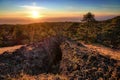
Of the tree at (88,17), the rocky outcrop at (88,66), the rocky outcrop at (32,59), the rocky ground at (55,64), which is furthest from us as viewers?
the tree at (88,17)

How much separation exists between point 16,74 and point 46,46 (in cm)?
465

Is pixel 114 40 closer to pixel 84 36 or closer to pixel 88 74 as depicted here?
pixel 84 36

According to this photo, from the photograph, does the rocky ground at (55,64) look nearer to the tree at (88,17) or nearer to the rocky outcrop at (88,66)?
the rocky outcrop at (88,66)

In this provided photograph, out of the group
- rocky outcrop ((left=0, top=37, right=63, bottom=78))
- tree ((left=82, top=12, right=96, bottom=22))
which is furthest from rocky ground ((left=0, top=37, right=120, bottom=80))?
tree ((left=82, top=12, right=96, bottom=22))

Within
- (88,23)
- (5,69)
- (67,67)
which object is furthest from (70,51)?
(88,23)

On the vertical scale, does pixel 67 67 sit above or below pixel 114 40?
above

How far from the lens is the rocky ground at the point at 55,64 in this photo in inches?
480

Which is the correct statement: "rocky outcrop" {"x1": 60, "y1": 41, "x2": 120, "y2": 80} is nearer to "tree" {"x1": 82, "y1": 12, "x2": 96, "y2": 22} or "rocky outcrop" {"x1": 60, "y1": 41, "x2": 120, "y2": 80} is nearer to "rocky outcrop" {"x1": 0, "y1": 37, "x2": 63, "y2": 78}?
"rocky outcrop" {"x1": 0, "y1": 37, "x2": 63, "y2": 78}

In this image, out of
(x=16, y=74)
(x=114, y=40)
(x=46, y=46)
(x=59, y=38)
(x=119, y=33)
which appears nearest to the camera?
(x=16, y=74)

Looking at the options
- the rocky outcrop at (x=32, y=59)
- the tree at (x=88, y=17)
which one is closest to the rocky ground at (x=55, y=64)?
the rocky outcrop at (x=32, y=59)

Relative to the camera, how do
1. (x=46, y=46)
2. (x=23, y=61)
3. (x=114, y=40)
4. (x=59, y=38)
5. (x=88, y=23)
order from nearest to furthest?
1. (x=23, y=61)
2. (x=46, y=46)
3. (x=59, y=38)
4. (x=114, y=40)
5. (x=88, y=23)

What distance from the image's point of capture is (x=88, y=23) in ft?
186

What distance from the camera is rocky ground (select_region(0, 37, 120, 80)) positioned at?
12.2 metres

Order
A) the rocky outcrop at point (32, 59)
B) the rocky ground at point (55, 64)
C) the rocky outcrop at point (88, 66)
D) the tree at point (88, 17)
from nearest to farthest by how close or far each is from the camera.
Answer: the rocky outcrop at point (88, 66)
the rocky ground at point (55, 64)
the rocky outcrop at point (32, 59)
the tree at point (88, 17)
